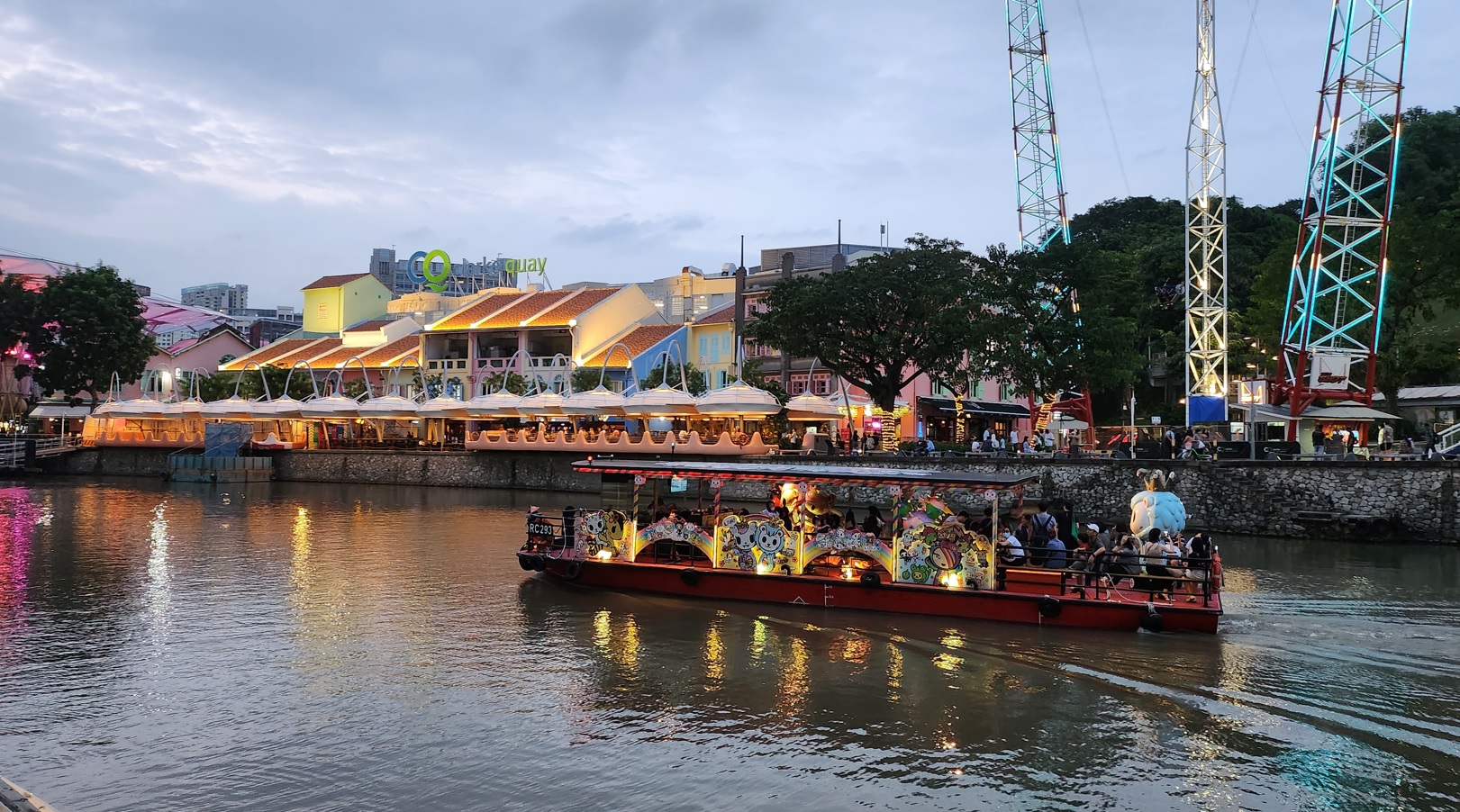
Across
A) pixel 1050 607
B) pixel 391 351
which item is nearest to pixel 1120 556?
pixel 1050 607

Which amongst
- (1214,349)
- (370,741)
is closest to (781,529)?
(370,741)

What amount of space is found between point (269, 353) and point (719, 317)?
3966 cm

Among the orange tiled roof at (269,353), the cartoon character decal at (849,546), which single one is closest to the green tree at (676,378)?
the orange tiled roof at (269,353)

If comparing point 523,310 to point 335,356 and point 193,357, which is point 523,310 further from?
point 193,357

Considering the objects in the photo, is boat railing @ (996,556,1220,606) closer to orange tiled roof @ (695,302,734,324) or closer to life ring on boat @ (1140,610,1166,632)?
life ring on boat @ (1140,610,1166,632)

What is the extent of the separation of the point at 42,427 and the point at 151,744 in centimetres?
7139

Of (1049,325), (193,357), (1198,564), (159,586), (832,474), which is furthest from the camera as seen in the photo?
(193,357)

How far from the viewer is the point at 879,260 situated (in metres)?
43.9

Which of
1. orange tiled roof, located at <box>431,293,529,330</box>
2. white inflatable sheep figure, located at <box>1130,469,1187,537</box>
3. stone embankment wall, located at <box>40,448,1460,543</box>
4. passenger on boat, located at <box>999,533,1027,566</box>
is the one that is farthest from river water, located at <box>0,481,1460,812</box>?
orange tiled roof, located at <box>431,293,529,330</box>

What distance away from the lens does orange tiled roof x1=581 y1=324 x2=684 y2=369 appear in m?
63.9

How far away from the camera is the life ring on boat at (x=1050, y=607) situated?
16.6m

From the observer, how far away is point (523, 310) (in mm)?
68625

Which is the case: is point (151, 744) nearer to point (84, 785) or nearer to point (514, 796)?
point (84, 785)

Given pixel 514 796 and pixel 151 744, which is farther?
pixel 151 744
